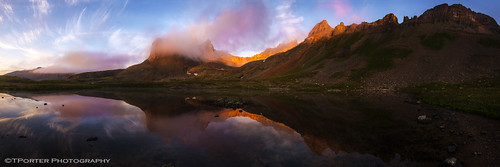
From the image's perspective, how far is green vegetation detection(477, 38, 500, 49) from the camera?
135 metres

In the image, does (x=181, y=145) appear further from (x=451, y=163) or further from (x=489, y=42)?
(x=489, y=42)

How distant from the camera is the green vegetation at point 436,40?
148500 mm

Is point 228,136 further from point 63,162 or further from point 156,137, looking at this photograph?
point 63,162

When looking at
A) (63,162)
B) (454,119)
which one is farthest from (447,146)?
(63,162)

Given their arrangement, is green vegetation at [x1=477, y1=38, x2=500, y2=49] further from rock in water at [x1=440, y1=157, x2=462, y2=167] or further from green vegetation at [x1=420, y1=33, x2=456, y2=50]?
rock in water at [x1=440, y1=157, x2=462, y2=167]

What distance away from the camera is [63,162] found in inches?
546

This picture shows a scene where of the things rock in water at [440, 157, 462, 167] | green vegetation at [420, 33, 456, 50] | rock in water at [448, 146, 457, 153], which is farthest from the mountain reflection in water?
green vegetation at [420, 33, 456, 50]

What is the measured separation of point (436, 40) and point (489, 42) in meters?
27.0

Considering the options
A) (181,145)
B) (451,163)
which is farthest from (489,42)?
(181,145)

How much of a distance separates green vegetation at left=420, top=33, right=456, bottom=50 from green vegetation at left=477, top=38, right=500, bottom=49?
49.0ft

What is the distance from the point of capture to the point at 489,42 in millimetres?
139000

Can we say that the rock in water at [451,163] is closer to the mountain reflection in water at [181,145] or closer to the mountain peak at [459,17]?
the mountain reflection in water at [181,145]

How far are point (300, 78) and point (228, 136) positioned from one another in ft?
463

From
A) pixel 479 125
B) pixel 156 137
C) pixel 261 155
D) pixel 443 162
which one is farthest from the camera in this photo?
pixel 479 125
